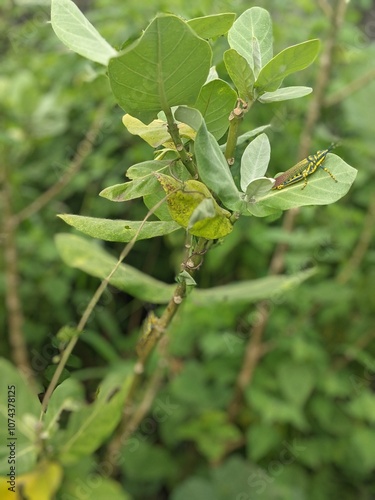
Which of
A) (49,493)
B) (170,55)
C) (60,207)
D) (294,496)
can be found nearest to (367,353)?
(294,496)

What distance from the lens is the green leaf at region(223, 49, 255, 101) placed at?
0.33 metres

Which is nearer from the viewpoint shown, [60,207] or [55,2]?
[55,2]

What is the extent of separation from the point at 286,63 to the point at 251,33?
→ 57 millimetres

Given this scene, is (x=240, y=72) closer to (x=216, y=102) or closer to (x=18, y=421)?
(x=216, y=102)

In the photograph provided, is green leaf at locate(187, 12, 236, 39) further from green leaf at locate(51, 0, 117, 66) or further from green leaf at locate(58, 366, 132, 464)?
green leaf at locate(58, 366, 132, 464)

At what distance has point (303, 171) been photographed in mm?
353

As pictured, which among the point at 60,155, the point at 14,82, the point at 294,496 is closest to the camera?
the point at 294,496

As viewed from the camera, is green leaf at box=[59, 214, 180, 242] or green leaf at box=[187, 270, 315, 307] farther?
green leaf at box=[187, 270, 315, 307]

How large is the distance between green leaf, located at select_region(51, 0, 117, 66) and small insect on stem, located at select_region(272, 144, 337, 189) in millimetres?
127

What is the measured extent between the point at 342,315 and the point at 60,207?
0.72 m

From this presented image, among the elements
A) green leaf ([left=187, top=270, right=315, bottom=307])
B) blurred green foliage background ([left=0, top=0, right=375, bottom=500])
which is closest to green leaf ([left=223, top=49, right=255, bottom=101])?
green leaf ([left=187, top=270, right=315, bottom=307])

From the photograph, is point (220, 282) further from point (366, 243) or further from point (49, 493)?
point (49, 493)

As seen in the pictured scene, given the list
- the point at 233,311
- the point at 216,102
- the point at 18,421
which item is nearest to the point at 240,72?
the point at 216,102

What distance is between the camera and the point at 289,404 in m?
1.15
